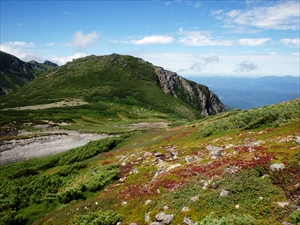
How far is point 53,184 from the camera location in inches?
1334

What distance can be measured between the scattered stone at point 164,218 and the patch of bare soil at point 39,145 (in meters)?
57.8

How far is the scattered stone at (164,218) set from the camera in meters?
16.2

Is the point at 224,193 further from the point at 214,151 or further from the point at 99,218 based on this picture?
the point at 214,151

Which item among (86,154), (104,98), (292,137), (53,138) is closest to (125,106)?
(104,98)

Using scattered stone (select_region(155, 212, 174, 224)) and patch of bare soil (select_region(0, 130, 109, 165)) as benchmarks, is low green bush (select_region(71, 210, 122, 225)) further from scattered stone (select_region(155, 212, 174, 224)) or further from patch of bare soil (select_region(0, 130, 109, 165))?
patch of bare soil (select_region(0, 130, 109, 165))

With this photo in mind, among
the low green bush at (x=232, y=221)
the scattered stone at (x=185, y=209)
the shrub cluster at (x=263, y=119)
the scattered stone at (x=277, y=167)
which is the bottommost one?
the scattered stone at (x=185, y=209)

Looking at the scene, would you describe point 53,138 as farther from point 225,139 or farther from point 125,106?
point 125,106

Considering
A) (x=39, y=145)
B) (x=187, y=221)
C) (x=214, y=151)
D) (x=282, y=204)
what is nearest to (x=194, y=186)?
(x=187, y=221)

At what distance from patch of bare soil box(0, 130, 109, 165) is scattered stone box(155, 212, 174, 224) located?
5783 centimetres

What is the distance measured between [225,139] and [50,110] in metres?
136

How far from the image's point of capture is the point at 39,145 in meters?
77.5

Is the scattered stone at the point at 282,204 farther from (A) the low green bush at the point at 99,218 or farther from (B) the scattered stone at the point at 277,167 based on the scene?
(A) the low green bush at the point at 99,218

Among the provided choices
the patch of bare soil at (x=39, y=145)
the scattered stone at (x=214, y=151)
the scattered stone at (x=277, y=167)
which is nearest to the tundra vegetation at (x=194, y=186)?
the scattered stone at (x=277, y=167)

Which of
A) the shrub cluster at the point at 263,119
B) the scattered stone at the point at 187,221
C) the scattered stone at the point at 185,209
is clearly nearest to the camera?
the scattered stone at the point at 187,221
